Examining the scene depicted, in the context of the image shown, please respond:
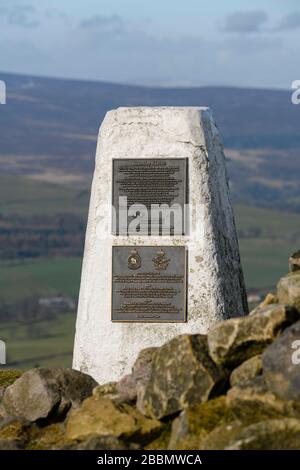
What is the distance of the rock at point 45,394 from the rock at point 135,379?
879mm

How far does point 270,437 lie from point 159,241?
4930 mm

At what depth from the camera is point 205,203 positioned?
13.5m

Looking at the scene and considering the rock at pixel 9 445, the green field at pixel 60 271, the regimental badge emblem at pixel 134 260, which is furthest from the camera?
the green field at pixel 60 271

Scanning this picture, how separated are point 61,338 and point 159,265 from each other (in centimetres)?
7000

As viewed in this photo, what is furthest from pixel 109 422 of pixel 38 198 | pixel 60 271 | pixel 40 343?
pixel 38 198

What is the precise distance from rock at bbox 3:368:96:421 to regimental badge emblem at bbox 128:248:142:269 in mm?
1939

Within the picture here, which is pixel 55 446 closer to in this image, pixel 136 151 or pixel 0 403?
pixel 0 403

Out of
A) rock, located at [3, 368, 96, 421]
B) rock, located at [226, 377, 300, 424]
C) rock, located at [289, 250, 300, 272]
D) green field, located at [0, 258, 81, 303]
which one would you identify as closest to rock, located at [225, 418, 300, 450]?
rock, located at [226, 377, 300, 424]

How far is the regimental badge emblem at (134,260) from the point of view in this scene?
13688 millimetres

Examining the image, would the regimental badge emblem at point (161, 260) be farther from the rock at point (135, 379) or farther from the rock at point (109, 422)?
the rock at point (109, 422)

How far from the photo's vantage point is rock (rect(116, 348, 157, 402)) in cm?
1089

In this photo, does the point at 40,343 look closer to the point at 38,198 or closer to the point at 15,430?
the point at 15,430

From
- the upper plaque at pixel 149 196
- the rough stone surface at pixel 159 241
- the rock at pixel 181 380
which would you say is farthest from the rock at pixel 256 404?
the upper plaque at pixel 149 196

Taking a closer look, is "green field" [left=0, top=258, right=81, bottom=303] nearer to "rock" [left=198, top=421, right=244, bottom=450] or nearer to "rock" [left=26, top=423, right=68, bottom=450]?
"rock" [left=26, top=423, right=68, bottom=450]
